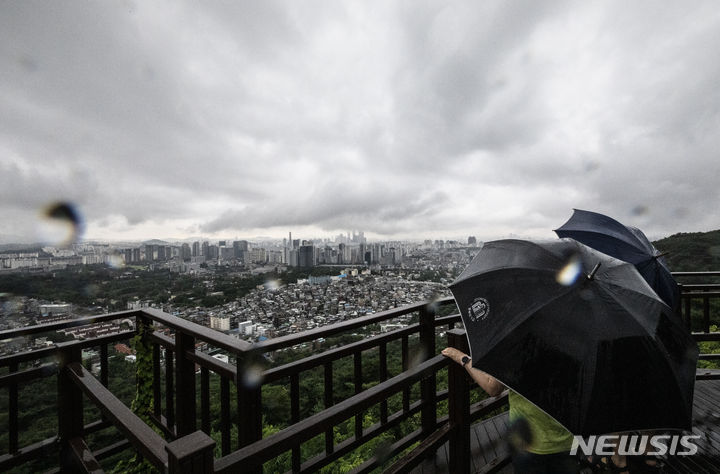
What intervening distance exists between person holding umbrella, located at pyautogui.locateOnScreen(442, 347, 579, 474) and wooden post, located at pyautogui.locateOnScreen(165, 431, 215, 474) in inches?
45.1

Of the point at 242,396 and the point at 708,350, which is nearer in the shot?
the point at 242,396

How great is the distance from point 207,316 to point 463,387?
16.1 meters

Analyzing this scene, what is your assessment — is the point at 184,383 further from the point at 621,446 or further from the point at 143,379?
the point at 621,446

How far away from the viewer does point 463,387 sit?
160cm

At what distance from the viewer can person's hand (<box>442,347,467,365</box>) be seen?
1474 millimetres

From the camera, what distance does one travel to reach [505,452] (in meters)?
2.18

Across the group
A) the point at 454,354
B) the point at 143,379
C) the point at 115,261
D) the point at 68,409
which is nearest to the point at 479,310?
the point at 454,354

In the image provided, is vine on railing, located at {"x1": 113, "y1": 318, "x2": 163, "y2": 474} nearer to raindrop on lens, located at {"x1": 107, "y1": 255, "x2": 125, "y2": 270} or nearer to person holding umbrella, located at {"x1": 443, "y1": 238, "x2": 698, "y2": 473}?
person holding umbrella, located at {"x1": 443, "y1": 238, "x2": 698, "y2": 473}

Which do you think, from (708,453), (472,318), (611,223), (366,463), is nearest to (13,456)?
(366,463)

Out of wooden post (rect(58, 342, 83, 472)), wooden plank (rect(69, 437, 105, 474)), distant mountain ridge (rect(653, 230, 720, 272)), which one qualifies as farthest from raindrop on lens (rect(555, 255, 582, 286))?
distant mountain ridge (rect(653, 230, 720, 272))

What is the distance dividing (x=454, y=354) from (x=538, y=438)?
55 centimetres

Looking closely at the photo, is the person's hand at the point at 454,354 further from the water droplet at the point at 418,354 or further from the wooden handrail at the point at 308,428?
the water droplet at the point at 418,354

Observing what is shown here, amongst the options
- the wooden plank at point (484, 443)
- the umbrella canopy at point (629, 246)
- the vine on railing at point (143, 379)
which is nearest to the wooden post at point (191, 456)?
the vine on railing at point (143, 379)

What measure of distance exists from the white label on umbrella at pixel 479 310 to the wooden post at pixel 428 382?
113 centimetres
